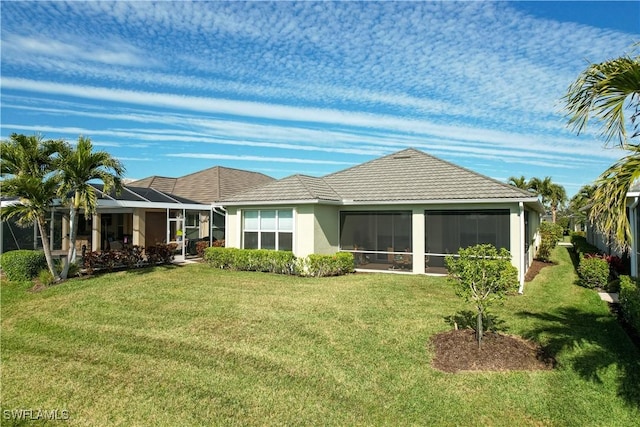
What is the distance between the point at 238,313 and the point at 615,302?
12252mm

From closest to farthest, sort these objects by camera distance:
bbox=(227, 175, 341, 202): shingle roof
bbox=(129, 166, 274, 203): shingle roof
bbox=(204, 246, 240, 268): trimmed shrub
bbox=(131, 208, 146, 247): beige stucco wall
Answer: bbox=(227, 175, 341, 202): shingle roof
bbox=(204, 246, 240, 268): trimmed shrub
bbox=(131, 208, 146, 247): beige stucco wall
bbox=(129, 166, 274, 203): shingle roof

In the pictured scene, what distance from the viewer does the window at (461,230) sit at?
15.8m

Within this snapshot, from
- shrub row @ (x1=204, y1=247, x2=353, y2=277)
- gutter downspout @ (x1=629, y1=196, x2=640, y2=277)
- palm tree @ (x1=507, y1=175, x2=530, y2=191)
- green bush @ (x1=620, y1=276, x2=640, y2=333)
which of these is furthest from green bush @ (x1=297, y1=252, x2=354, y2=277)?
palm tree @ (x1=507, y1=175, x2=530, y2=191)

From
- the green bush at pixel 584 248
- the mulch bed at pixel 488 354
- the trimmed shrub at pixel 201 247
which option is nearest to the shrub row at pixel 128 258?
the trimmed shrub at pixel 201 247

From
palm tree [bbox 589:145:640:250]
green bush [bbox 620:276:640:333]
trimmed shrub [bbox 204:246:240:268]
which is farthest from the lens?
trimmed shrub [bbox 204:246:240:268]

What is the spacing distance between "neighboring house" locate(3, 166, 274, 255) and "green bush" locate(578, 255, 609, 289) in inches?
671

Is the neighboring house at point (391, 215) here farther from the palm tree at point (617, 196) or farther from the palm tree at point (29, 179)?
the palm tree at point (617, 196)

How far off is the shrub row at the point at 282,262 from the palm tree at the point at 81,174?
607 cm

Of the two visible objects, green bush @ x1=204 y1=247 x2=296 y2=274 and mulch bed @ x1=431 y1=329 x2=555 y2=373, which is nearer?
mulch bed @ x1=431 y1=329 x2=555 y2=373

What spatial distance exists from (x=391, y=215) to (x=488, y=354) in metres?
11.1

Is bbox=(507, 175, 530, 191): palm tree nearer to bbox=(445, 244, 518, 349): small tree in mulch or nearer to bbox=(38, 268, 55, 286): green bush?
bbox=(445, 244, 518, 349): small tree in mulch

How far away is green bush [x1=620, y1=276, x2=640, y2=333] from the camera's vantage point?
28.4 ft

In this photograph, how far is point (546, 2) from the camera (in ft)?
35.4

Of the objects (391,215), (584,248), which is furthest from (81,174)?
(584,248)
